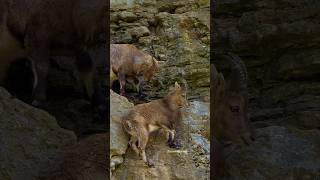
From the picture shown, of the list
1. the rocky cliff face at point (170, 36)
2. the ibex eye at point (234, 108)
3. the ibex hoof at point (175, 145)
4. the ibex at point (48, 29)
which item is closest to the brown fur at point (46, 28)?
the ibex at point (48, 29)

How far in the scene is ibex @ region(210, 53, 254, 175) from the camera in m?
3.49

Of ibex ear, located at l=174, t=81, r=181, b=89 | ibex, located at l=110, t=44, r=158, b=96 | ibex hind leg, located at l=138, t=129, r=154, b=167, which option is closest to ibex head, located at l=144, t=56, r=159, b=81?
ibex, located at l=110, t=44, r=158, b=96

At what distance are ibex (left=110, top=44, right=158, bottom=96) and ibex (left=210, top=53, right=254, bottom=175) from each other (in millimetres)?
388

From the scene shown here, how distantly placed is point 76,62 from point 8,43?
1.22 ft

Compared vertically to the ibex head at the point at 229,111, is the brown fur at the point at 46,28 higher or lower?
higher

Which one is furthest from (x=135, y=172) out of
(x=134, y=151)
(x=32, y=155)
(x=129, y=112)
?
(x=32, y=155)

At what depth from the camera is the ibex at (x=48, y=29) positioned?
326 centimetres

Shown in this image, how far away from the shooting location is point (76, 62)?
3373 mm

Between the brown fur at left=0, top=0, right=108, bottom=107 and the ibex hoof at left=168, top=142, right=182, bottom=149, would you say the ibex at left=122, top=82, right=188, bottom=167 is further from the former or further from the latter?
the brown fur at left=0, top=0, right=108, bottom=107

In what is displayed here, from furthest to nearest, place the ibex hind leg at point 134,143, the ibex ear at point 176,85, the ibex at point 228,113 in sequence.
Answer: the ibex at point 228,113, the ibex ear at point 176,85, the ibex hind leg at point 134,143

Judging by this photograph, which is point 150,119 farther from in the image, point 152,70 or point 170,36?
point 170,36

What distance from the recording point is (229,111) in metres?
3.54

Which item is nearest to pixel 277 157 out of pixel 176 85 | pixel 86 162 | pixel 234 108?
pixel 234 108

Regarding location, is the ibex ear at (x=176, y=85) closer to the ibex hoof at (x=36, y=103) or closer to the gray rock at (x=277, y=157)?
the gray rock at (x=277, y=157)
